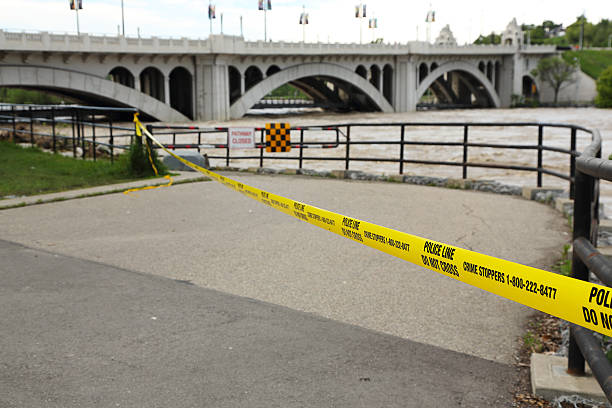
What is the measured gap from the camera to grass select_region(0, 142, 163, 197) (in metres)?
11.4

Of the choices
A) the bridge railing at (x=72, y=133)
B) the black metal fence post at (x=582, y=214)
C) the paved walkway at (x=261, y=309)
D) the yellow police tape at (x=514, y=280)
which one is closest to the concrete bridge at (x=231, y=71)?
the bridge railing at (x=72, y=133)

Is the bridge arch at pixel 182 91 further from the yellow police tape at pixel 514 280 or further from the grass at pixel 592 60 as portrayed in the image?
the grass at pixel 592 60

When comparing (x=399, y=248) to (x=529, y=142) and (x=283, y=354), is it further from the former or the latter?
(x=529, y=142)

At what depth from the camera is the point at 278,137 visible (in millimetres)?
14867

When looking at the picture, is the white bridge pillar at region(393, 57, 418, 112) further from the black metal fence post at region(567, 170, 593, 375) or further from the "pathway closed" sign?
the black metal fence post at region(567, 170, 593, 375)

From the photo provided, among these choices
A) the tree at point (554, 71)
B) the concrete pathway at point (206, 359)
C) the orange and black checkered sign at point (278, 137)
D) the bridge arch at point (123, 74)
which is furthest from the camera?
the tree at point (554, 71)

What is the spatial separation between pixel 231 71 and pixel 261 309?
65073mm

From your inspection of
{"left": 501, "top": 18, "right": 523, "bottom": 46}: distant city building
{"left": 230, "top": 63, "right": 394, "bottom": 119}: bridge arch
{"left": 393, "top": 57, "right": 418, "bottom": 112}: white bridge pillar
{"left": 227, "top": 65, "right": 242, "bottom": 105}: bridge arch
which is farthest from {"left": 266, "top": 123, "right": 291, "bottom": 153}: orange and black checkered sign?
{"left": 501, "top": 18, "right": 523, "bottom": 46}: distant city building

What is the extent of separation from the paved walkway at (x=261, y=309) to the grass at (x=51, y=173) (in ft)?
9.27

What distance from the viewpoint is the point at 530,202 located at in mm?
10133

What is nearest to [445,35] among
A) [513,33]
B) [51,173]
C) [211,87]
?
[513,33]

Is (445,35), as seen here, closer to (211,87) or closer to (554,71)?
(554,71)

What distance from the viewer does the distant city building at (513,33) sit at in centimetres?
11644

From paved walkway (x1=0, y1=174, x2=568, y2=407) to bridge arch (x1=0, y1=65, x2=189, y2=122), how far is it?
39697 millimetres
